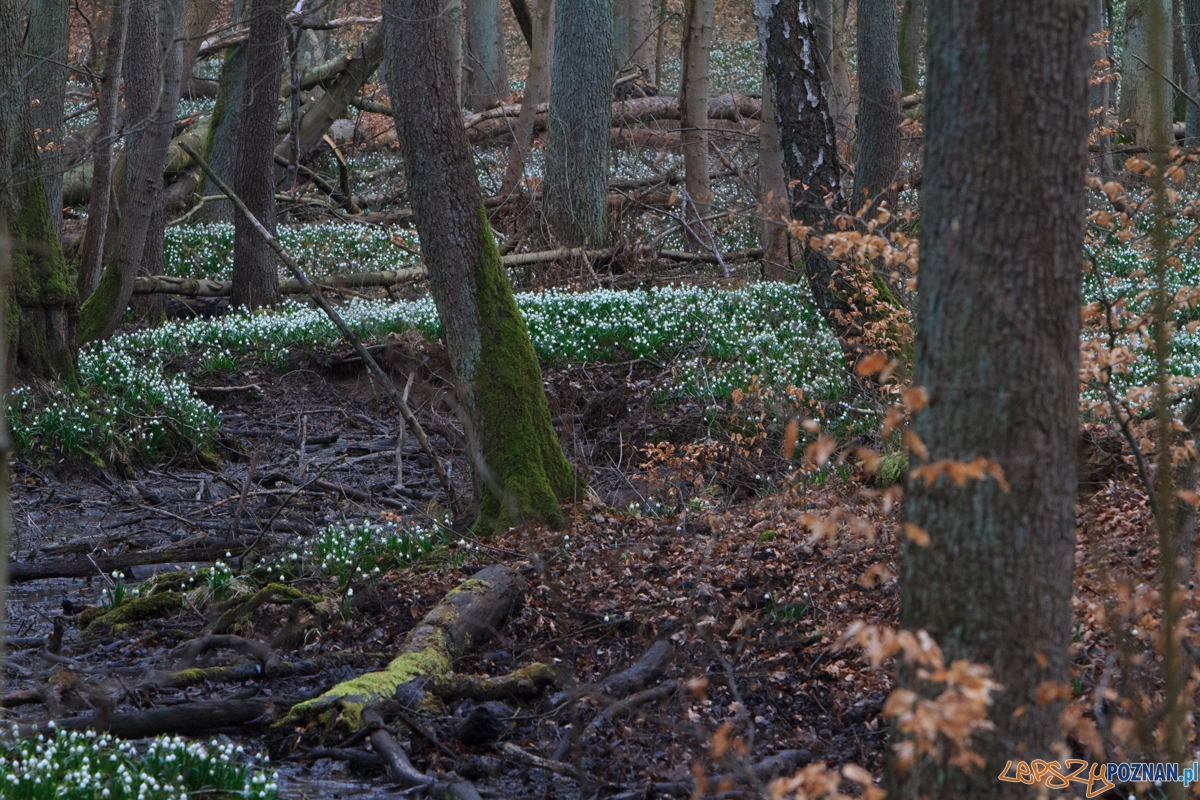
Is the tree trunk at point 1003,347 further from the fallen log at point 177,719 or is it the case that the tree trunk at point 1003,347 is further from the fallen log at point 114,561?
the fallen log at point 114,561

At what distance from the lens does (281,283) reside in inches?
557

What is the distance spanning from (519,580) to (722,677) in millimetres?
1656

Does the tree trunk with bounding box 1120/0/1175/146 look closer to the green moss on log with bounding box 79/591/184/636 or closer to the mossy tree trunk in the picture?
the mossy tree trunk

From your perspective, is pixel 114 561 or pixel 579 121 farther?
pixel 579 121

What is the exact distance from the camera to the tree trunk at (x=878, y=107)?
11.5m

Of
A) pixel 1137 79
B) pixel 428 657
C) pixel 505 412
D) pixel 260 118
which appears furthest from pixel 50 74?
pixel 1137 79

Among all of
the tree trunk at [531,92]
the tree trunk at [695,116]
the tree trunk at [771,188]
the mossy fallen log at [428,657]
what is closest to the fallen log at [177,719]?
the mossy fallen log at [428,657]

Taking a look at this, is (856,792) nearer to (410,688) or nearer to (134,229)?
(410,688)

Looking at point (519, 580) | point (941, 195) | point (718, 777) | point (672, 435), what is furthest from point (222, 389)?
point (941, 195)

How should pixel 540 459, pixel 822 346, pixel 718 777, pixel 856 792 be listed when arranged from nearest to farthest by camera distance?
pixel 856 792 → pixel 718 777 → pixel 540 459 → pixel 822 346

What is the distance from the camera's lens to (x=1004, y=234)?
2.43 metres

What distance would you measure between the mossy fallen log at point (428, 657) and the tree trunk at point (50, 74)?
7806 mm

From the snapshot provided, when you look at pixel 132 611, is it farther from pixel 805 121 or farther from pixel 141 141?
pixel 141 141

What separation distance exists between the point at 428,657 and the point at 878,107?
353 inches
